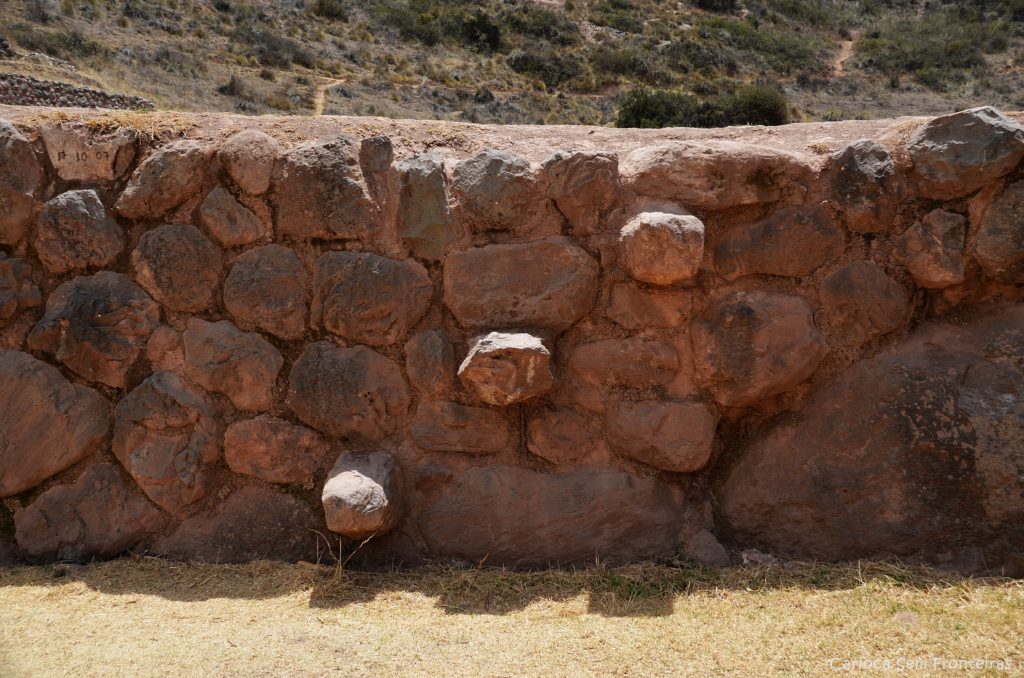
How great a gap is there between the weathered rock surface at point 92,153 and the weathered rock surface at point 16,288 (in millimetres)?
410

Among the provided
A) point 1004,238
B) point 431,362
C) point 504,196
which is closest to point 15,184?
point 431,362

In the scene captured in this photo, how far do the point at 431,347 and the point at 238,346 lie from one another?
30.9 inches

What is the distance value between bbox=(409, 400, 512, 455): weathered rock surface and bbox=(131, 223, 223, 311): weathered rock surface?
1046 millimetres

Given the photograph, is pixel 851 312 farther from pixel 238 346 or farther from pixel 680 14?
pixel 680 14

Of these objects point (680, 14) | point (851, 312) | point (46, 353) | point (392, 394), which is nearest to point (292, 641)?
point (392, 394)

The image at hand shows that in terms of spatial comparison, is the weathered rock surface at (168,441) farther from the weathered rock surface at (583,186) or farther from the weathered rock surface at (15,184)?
the weathered rock surface at (583,186)

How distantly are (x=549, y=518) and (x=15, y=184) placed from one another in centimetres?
255

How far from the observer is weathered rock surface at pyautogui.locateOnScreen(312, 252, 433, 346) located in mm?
3193

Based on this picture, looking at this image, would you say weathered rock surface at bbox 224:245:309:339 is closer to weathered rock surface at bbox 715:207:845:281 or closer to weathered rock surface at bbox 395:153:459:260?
weathered rock surface at bbox 395:153:459:260

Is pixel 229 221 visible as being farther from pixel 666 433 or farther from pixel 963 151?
pixel 963 151

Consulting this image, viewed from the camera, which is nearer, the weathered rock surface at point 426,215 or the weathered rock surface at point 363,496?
the weathered rock surface at point 363,496

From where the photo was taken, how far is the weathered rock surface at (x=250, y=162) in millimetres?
3295

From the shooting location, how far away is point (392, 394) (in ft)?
10.4

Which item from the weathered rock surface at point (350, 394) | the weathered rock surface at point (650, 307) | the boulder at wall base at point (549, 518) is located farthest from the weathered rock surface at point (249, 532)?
the weathered rock surface at point (650, 307)
